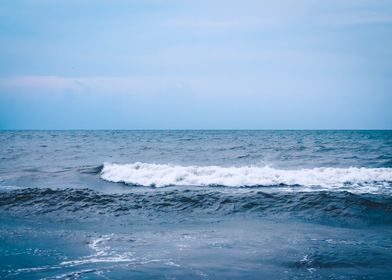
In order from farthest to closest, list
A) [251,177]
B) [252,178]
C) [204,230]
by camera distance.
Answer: [251,177] < [252,178] < [204,230]

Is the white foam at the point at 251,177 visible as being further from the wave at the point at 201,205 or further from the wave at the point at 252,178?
the wave at the point at 201,205

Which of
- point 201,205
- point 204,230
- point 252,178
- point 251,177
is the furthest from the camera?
point 251,177

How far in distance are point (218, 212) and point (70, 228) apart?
4187 millimetres

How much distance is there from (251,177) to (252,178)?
12 centimetres

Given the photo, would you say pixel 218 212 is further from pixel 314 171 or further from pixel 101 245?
pixel 314 171

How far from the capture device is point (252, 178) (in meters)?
16.7

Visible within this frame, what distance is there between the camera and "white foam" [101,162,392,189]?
16.0 metres

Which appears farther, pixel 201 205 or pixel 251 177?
pixel 251 177

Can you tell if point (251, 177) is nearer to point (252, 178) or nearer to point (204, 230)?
point (252, 178)

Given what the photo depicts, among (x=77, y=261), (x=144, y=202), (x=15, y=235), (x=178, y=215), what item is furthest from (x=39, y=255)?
(x=144, y=202)

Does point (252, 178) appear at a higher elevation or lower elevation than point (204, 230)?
higher

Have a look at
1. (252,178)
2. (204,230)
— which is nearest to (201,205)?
(204,230)

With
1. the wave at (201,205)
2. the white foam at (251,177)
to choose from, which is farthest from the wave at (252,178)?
the wave at (201,205)

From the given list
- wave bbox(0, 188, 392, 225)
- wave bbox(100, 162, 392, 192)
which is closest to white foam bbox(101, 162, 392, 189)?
wave bbox(100, 162, 392, 192)
